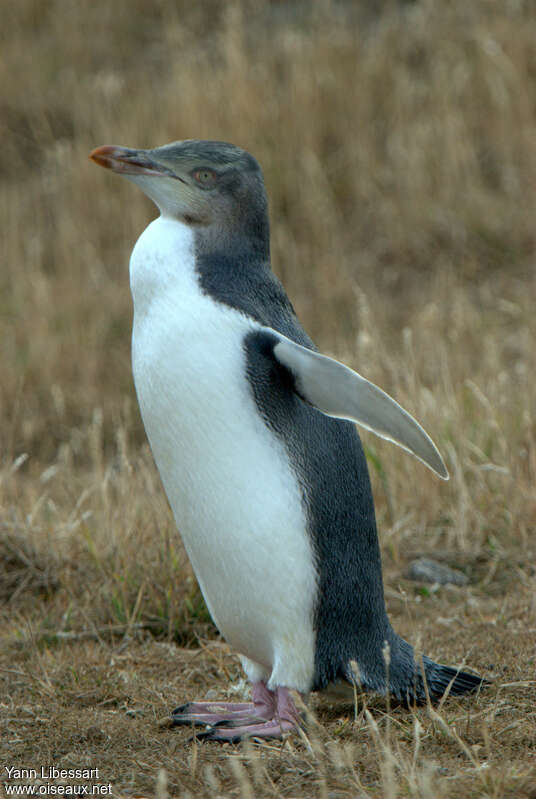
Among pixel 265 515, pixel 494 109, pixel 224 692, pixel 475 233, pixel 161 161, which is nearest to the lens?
pixel 265 515

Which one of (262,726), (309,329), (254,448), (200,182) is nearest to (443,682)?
(262,726)

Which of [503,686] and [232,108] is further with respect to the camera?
[232,108]

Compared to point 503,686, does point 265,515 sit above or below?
above

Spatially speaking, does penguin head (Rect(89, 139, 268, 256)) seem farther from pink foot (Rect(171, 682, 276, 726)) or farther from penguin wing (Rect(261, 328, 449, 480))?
pink foot (Rect(171, 682, 276, 726))

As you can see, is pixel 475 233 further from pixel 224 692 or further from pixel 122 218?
pixel 224 692

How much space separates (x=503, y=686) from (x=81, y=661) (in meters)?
1.35

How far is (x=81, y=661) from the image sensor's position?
3.62 meters

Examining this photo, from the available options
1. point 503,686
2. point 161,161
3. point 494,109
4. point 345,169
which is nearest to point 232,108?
point 345,169

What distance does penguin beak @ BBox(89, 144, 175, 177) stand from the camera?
10.1ft

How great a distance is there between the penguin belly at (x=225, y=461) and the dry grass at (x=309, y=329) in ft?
1.04

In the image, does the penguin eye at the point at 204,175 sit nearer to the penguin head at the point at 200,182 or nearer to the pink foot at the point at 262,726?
the penguin head at the point at 200,182

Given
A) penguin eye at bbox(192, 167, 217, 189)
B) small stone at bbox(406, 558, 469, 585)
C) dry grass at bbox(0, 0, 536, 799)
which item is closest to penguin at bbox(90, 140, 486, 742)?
penguin eye at bbox(192, 167, 217, 189)

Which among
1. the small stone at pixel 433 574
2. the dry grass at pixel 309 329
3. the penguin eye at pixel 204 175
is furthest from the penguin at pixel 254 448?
the small stone at pixel 433 574

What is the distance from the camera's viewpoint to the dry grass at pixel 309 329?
2.84 meters
